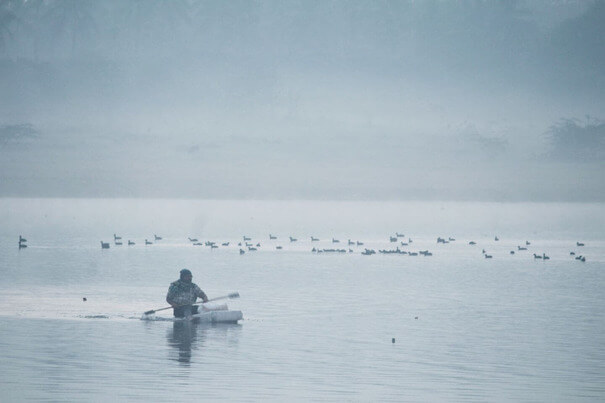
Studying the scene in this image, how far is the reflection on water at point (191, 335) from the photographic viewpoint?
3381cm

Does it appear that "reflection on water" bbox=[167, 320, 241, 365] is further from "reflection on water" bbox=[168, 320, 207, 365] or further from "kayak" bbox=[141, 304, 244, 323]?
"kayak" bbox=[141, 304, 244, 323]

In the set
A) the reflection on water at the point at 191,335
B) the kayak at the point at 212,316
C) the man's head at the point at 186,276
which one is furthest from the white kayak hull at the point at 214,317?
the man's head at the point at 186,276

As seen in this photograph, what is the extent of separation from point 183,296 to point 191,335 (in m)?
2.39

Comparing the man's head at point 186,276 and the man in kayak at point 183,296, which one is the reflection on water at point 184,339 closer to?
the man in kayak at point 183,296

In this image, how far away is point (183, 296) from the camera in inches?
1570

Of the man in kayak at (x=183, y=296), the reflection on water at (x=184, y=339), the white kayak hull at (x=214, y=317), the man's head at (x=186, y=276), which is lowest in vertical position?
the reflection on water at (x=184, y=339)

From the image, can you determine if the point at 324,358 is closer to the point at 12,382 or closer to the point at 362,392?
the point at 362,392

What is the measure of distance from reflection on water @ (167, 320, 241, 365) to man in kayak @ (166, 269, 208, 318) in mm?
403

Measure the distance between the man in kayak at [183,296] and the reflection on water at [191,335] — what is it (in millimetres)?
403

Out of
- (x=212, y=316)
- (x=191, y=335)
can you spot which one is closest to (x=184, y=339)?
(x=191, y=335)

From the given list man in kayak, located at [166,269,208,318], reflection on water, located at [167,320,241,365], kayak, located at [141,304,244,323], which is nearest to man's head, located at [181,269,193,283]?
man in kayak, located at [166,269,208,318]

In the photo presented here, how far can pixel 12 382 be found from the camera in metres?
28.1

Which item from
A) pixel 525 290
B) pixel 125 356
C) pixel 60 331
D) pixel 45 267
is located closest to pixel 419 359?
pixel 125 356

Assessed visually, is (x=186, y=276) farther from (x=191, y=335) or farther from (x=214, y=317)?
(x=191, y=335)
